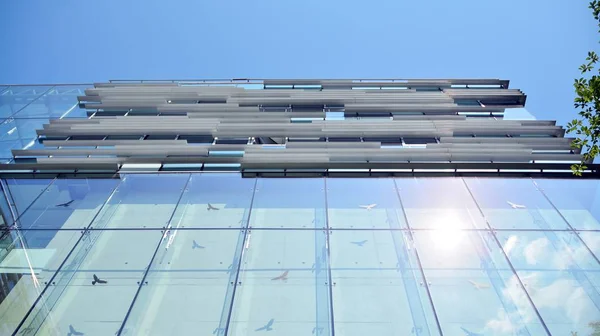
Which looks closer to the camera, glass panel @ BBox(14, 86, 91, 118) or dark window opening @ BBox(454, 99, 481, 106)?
glass panel @ BBox(14, 86, 91, 118)

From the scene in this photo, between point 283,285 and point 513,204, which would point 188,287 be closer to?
point 283,285

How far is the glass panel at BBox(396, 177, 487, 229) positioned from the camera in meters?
8.90

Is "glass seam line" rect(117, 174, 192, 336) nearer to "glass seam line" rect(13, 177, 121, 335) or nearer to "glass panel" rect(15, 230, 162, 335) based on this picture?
"glass panel" rect(15, 230, 162, 335)

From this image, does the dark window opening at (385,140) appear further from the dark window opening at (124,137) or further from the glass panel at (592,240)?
the dark window opening at (124,137)

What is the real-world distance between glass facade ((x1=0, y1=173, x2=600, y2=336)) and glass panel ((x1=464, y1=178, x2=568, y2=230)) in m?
0.03

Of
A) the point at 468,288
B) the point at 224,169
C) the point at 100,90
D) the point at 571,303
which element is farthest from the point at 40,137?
the point at 571,303

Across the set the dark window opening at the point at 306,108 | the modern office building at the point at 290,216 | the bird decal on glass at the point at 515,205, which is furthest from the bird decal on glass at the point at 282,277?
the dark window opening at the point at 306,108

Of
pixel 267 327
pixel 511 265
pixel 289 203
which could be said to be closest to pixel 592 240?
pixel 511 265

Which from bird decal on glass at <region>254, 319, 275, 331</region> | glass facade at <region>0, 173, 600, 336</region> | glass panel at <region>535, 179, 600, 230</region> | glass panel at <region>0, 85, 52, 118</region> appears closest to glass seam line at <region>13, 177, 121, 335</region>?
glass facade at <region>0, 173, 600, 336</region>

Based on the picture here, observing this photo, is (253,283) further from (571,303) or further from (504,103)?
(504,103)

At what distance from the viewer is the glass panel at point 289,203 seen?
888 centimetres

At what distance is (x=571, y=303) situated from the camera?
23.3 feet

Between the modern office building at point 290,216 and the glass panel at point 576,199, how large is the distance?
4 cm

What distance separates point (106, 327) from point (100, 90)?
27.6 ft
